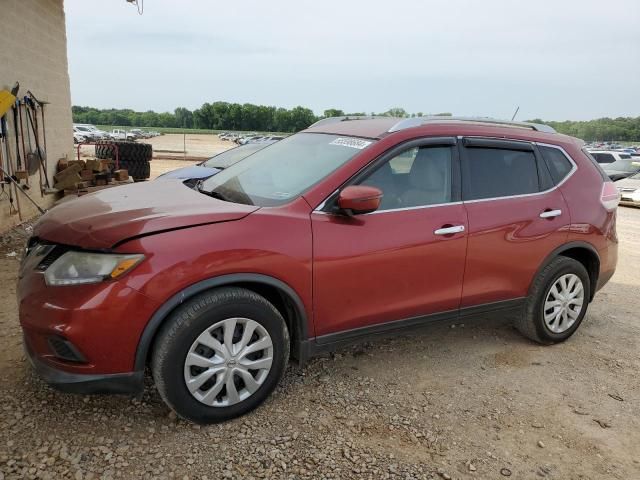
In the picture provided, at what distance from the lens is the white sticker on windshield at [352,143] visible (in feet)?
10.7

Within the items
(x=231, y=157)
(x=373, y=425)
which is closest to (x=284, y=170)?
(x=373, y=425)

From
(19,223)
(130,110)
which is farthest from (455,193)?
(130,110)

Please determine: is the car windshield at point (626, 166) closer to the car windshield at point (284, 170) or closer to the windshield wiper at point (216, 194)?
the car windshield at point (284, 170)

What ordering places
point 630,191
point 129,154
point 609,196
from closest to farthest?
point 609,196, point 129,154, point 630,191

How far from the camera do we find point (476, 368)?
3.73 m

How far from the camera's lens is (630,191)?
50.0 ft

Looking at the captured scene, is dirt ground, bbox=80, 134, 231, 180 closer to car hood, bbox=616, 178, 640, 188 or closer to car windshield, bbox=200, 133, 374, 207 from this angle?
car windshield, bbox=200, 133, 374, 207

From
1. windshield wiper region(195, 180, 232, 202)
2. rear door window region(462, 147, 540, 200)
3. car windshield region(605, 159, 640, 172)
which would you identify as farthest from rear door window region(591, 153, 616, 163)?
windshield wiper region(195, 180, 232, 202)

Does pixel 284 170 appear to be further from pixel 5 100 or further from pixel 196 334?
pixel 5 100

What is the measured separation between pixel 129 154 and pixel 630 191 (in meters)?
14.4

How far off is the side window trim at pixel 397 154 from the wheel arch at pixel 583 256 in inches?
40.4

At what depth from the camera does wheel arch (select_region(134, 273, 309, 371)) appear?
8.27ft

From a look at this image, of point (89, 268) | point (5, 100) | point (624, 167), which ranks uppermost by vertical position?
point (5, 100)

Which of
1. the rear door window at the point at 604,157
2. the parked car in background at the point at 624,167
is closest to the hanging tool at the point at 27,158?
the parked car in background at the point at 624,167
